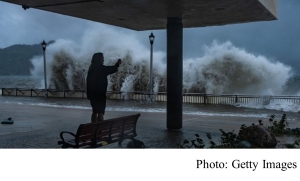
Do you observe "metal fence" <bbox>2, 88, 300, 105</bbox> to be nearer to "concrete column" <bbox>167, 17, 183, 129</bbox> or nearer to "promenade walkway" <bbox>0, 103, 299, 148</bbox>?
"promenade walkway" <bbox>0, 103, 299, 148</bbox>

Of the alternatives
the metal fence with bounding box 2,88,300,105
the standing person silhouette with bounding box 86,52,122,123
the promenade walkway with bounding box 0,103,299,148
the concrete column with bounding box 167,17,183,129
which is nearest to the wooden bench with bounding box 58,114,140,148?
the promenade walkway with bounding box 0,103,299,148

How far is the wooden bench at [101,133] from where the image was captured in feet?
20.3

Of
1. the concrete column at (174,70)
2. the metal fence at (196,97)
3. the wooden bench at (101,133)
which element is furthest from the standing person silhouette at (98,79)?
the metal fence at (196,97)

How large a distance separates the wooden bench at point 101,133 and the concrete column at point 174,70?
2.91 meters

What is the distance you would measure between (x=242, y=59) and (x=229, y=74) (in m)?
2.53

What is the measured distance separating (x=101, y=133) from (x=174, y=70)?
4.10 meters

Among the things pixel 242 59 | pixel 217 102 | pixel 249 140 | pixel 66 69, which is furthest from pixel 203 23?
Result: pixel 66 69

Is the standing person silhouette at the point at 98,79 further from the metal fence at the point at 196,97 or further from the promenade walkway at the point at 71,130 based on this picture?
the metal fence at the point at 196,97

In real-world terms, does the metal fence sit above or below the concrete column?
below

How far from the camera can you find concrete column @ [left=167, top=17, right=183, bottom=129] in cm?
1011

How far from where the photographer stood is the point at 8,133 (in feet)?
32.7

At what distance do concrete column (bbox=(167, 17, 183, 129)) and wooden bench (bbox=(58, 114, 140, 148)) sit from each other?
9.56 ft

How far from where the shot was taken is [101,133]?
22.0 feet

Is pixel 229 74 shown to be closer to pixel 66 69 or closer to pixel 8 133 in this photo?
pixel 66 69
